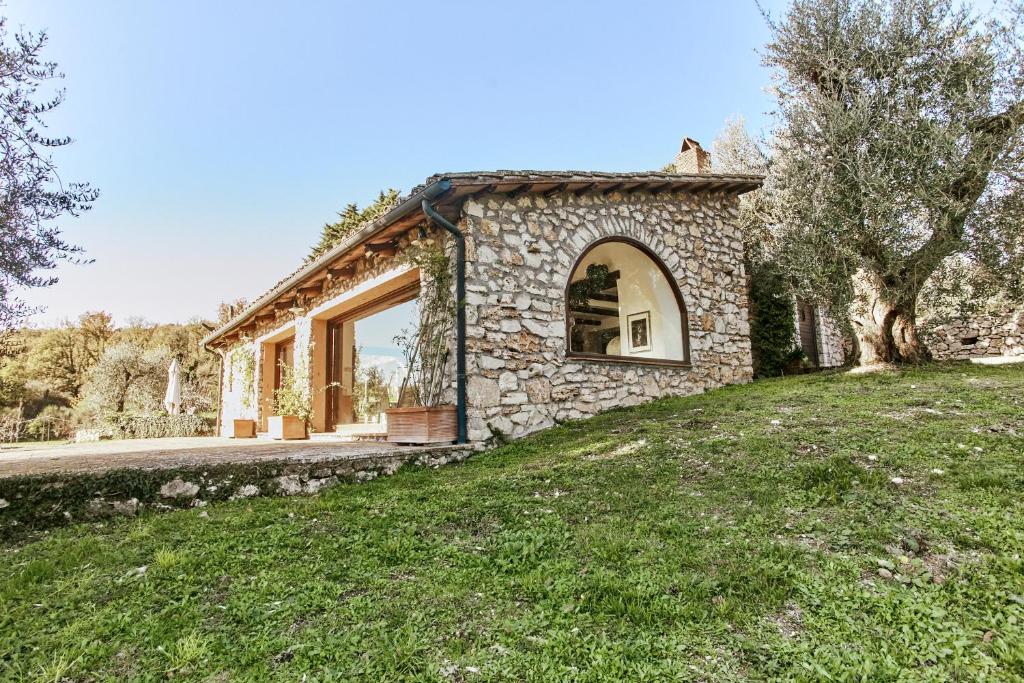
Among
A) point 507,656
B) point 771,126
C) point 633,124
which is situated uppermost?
point 633,124

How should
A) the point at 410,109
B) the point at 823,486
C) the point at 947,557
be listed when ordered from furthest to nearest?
the point at 410,109, the point at 823,486, the point at 947,557

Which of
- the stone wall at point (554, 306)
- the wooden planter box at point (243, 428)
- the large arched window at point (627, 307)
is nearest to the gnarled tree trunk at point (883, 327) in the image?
the stone wall at point (554, 306)

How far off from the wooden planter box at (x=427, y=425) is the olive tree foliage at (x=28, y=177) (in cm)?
340

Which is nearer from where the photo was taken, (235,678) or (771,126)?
(235,678)

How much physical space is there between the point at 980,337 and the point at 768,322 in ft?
16.0


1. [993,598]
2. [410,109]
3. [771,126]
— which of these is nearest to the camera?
[993,598]

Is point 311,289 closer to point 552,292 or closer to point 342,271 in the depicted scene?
point 342,271

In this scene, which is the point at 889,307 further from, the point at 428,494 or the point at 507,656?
the point at 507,656

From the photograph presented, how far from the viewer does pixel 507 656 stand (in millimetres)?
2238

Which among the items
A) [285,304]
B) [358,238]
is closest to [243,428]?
[285,304]

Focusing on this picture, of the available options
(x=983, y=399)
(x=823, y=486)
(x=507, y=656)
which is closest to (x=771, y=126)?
(x=983, y=399)

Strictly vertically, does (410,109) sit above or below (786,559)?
above

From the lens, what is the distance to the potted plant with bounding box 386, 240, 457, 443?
19.7ft

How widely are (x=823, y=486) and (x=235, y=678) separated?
139 inches
